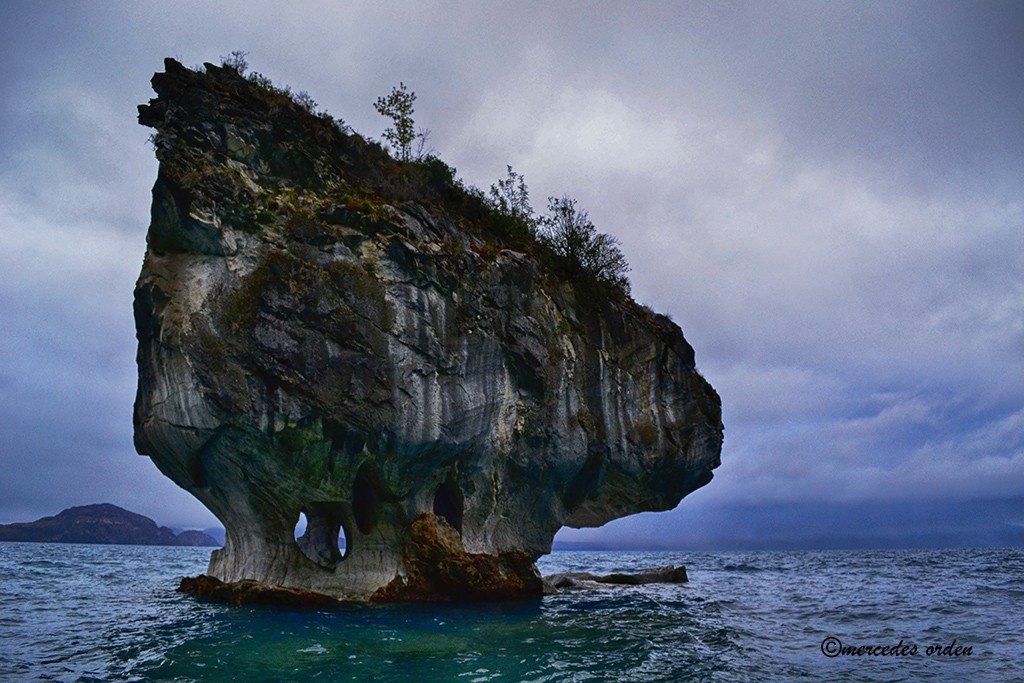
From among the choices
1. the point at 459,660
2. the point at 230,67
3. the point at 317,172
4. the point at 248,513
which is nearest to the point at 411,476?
the point at 248,513

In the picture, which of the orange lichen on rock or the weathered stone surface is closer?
the orange lichen on rock

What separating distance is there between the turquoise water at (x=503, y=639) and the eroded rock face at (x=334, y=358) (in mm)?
2860

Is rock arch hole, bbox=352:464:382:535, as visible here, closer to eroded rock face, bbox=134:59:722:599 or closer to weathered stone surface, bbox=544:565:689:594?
eroded rock face, bbox=134:59:722:599

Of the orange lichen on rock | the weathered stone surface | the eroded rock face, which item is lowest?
the weathered stone surface

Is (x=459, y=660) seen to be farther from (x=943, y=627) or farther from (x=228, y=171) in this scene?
(x=228, y=171)

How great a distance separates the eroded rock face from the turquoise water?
9.38ft

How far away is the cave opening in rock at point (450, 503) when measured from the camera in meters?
22.0

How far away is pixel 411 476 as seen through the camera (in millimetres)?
20188

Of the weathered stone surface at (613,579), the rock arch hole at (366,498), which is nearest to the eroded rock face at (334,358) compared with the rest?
the rock arch hole at (366,498)

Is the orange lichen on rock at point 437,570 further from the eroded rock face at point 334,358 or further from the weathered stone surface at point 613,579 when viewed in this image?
the weathered stone surface at point 613,579

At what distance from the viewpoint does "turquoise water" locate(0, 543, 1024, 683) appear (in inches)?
448

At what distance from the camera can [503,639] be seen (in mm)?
14406

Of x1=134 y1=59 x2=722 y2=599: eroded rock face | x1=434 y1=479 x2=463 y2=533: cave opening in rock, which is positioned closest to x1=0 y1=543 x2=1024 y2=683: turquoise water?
x1=134 y1=59 x2=722 y2=599: eroded rock face

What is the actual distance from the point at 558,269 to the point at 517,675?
18.9m
